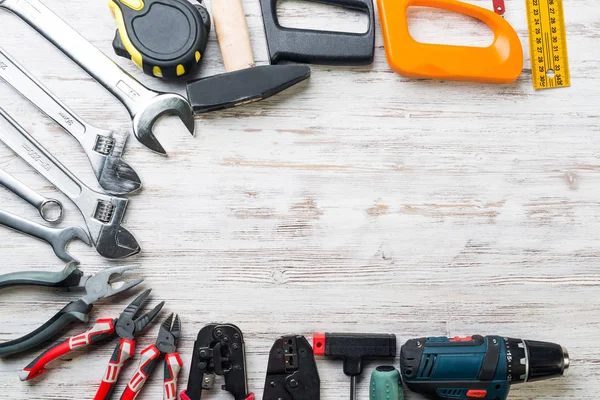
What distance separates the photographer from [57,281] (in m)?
1.30

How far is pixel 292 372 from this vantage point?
1331 millimetres

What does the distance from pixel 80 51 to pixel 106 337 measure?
1.91 ft

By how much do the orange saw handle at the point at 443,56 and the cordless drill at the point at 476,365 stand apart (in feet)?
1.77

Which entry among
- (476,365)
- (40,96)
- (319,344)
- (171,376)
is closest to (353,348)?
(319,344)

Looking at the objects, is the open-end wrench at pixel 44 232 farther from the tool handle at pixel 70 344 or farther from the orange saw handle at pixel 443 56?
the orange saw handle at pixel 443 56

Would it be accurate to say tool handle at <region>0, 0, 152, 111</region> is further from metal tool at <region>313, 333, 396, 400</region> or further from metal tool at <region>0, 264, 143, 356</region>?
metal tool at <region>313, 333, 396, 400</region>

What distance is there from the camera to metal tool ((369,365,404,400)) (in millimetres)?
1292

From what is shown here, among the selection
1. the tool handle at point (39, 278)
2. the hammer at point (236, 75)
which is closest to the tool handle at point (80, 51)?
the hammer at point (236, 75)

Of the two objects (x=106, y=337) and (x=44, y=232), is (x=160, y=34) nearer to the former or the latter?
(x=44, y=232)

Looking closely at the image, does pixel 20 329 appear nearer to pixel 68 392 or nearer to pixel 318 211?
pixel 68 392

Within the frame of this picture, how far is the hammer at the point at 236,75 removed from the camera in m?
1.37

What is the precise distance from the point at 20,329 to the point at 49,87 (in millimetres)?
493

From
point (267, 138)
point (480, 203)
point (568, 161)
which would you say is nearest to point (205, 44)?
point (267, 138)

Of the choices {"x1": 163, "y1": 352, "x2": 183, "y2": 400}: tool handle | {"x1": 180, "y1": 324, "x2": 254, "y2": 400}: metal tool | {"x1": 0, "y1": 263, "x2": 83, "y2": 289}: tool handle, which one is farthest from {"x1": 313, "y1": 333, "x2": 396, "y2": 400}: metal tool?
{"x1": 0, "y1": 263, "x2": 83, "y2": 289}: tool handle
